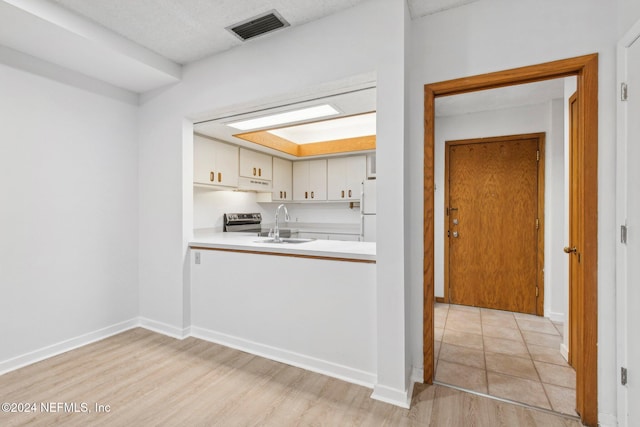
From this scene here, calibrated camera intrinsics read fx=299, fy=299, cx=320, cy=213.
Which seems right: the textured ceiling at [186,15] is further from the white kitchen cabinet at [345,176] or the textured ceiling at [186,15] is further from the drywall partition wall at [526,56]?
the white kitchen cabinet at [345,176]

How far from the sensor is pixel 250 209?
4.99m

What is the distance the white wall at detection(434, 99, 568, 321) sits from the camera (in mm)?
3377

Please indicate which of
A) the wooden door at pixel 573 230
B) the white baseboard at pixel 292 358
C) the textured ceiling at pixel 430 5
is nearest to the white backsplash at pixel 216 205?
the white baseboard at pixel 292 358

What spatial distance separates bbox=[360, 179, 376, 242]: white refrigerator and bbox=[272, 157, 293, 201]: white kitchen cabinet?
1.40 m

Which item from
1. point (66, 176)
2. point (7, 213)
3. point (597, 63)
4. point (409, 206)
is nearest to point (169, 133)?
point (66, 176)

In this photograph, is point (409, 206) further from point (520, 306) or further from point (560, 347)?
point (520, 306)

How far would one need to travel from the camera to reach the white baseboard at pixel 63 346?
2.29m

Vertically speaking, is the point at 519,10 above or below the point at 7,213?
above

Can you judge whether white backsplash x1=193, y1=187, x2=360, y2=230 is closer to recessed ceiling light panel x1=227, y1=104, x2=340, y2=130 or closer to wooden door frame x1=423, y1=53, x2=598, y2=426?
recessed ceiling light panel x1=227, y1=104, x2=340, y2=130

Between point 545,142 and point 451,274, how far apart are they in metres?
1.94

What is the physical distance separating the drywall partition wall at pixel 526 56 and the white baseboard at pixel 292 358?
44 cm

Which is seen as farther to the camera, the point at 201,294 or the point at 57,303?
the point at 201,294

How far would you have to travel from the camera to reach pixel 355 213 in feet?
16.7

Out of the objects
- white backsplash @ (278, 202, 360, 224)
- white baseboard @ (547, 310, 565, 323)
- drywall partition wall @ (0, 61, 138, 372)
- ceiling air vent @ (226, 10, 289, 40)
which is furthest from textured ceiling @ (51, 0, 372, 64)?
white baseboard @ (547, 310, 565, 323)
